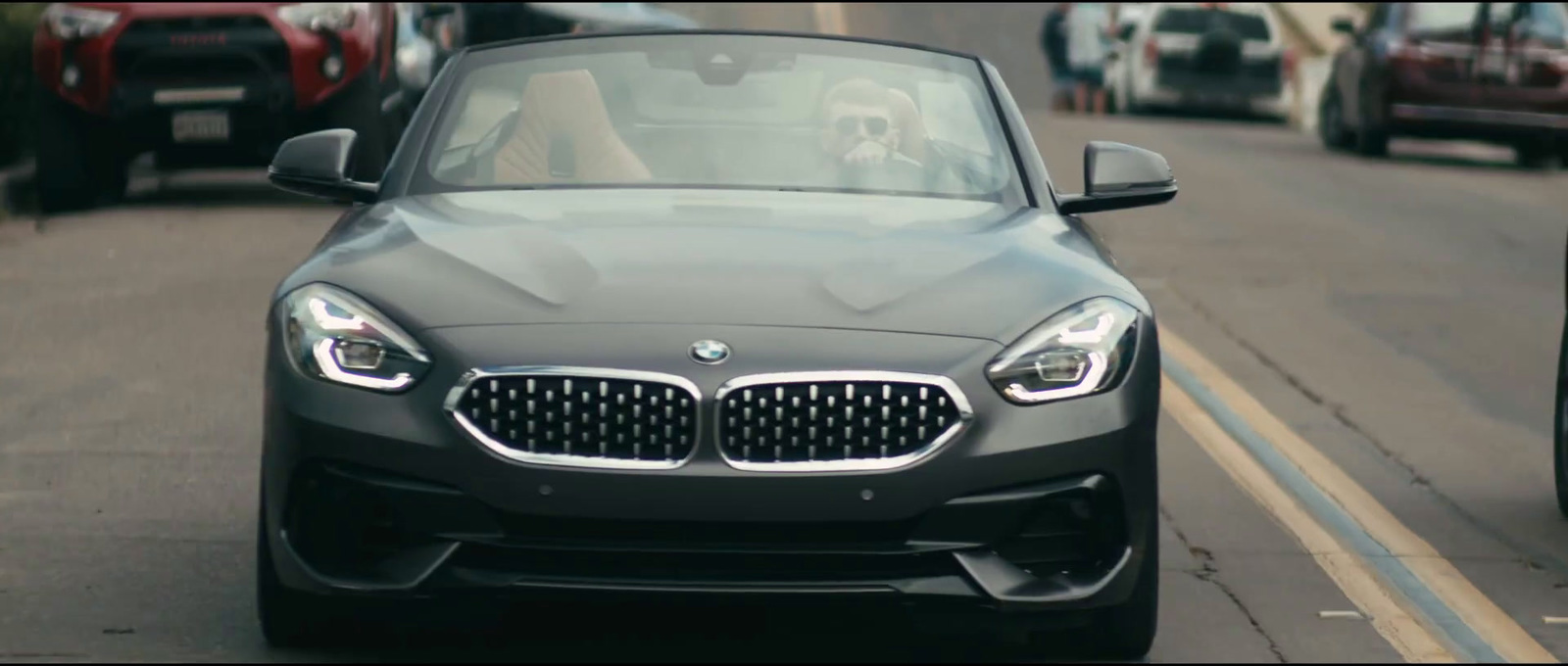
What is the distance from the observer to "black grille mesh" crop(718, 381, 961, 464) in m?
5.10

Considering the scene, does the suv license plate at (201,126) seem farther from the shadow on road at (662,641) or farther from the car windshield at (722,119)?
the shadow on road at (662,641)

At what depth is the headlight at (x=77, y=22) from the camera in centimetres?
1575

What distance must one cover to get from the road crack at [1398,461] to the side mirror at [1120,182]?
139 cm

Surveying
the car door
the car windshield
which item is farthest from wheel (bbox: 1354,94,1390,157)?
the car windshield

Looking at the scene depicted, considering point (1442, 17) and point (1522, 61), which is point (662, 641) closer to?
point (1522, 61)

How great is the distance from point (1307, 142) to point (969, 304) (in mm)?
21490

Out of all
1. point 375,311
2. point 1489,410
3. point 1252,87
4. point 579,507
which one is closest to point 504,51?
point 375,311

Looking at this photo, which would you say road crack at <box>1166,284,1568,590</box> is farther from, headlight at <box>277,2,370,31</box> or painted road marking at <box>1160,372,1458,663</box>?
headlight at <box>277,2,370,31</box>

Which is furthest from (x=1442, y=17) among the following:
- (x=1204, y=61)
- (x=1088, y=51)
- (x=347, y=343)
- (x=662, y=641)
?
(x=347, y=343)

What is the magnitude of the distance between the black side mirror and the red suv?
9.12 metres

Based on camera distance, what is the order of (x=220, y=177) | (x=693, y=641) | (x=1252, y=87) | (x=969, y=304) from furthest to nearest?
(x=1252, y=87) → (x=220, y=177) → (x=693, y=641) → (x=969, y=304)

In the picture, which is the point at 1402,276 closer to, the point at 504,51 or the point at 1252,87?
the point at 504,51

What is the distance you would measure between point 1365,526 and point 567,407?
312cm

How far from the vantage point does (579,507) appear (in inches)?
199
